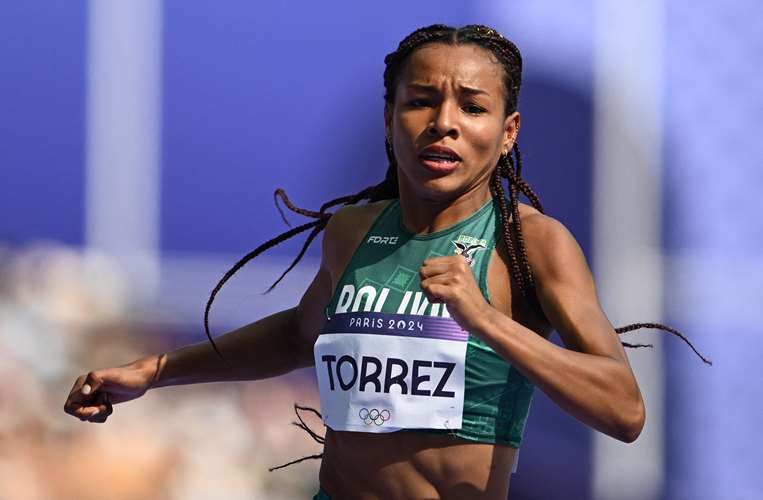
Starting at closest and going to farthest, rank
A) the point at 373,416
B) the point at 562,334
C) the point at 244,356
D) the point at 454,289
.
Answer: the point at 454,289 < the point at 562,334 < the point at 373,416 < the point at 244,356

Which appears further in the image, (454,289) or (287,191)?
(287,191)

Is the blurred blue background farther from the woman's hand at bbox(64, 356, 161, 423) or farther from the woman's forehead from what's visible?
the woman's forehead

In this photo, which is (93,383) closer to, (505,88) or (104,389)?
(104,389)

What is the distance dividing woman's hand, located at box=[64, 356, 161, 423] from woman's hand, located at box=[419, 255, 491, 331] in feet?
3.01

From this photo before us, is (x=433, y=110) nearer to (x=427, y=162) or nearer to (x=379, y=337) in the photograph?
(x=427, y=162)

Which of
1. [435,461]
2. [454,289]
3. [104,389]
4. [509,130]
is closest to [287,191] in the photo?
[104,389]

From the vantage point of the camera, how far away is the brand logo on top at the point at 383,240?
8.93ft

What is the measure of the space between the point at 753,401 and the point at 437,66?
2.01 metres

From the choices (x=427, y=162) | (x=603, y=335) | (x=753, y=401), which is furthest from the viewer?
(x=753, y=401)

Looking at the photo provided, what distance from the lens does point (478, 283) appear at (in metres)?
2.52

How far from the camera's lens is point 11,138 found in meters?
4.26

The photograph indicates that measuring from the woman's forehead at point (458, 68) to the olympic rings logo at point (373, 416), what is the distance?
26.0 inches

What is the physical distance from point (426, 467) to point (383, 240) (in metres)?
0.51

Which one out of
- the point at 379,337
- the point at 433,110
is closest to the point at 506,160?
the point at 433,110
